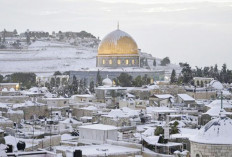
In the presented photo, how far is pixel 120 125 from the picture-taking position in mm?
35688

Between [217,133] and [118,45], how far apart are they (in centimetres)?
6511

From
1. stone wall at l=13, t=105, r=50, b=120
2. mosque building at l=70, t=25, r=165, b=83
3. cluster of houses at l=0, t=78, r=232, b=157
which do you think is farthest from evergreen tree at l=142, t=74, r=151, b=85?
stone wall at l=13, t=105, r=50, b=120

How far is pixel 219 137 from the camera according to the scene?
13.2 m

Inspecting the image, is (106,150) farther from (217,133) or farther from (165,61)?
(165,61)

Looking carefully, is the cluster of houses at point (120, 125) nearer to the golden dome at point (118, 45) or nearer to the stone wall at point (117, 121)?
the stone wall at point (117, 121)

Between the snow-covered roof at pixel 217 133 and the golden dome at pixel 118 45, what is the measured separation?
64.2 meters

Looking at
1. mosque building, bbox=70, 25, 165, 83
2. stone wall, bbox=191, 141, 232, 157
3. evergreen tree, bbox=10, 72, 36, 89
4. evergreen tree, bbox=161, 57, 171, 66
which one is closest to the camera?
stone wall, bbox=191, 141, 232, 157

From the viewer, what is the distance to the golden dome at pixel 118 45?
77812mm

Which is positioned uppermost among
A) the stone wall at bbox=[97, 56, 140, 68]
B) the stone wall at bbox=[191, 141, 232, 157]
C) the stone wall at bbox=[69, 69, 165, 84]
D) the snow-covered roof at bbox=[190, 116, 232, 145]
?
the stone wall at bbox=[97, 56, 140, 68]

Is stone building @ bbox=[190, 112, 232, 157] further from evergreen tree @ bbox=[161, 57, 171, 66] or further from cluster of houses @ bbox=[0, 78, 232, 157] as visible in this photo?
evergreen tree @ bbox=[161, 57, 171, 66]

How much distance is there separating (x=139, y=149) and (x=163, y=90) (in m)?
36.2

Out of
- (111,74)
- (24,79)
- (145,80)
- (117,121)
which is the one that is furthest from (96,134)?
(24,79)

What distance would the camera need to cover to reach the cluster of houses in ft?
51.6

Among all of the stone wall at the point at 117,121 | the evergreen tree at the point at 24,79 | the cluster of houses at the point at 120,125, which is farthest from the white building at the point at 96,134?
the evergreen tree at the point at 24,79
